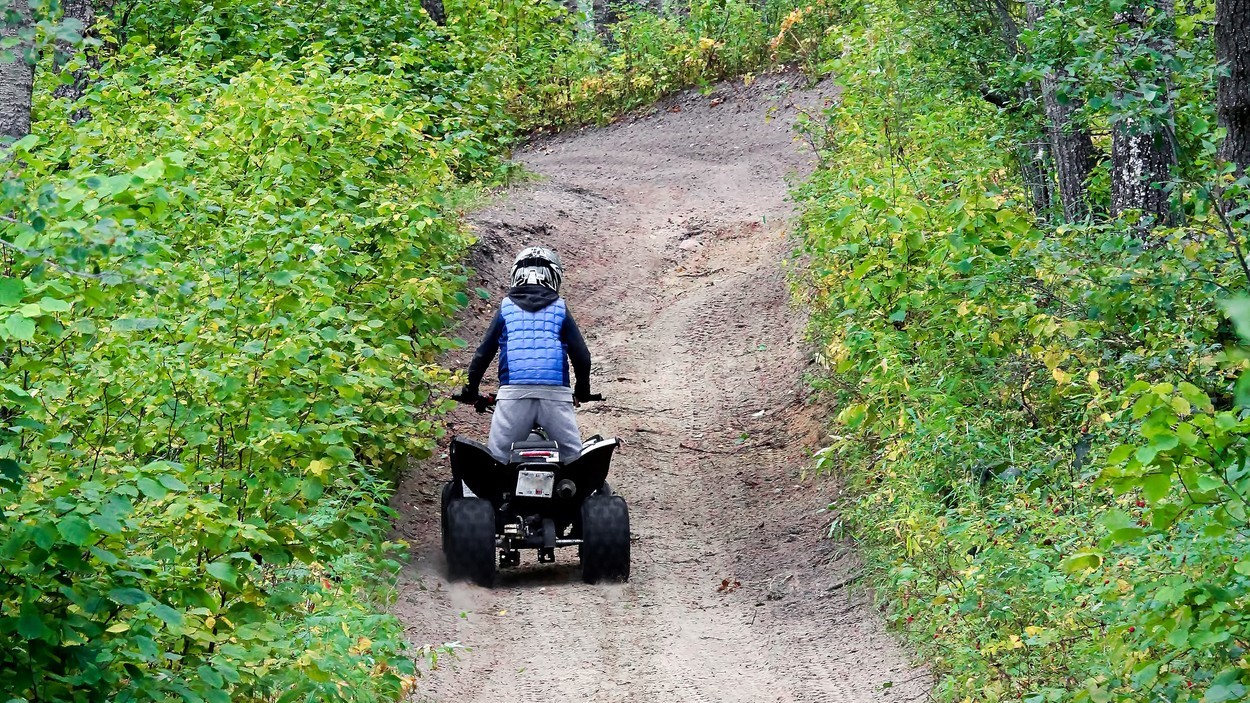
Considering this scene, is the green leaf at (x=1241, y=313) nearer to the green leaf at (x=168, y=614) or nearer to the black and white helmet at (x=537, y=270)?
the green leaf at (x=168, y=614)

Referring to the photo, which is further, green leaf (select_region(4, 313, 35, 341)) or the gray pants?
the gray pants

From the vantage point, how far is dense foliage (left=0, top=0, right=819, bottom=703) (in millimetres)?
4785

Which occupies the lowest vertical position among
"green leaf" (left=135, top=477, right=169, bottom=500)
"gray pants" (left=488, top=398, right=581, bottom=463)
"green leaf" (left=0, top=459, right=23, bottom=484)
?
"gray pants" (left=488, top=398, right=581, bottom=463)

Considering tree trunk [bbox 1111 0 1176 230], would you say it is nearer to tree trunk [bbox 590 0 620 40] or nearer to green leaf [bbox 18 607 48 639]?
green leaf [bbox 18 607 48 639]

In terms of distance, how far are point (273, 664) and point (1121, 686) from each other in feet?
12.0

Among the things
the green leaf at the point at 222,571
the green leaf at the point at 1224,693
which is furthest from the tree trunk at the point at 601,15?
the green leaf at the point at 1224,693

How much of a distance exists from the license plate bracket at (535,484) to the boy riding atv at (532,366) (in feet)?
0.84

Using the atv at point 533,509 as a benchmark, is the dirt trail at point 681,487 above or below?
below

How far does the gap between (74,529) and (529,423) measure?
4.89 metres

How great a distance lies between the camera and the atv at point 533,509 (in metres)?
8.91

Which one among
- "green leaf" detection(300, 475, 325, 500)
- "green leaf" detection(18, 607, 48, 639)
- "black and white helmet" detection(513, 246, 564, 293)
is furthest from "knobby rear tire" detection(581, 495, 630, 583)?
"green leaf" detection(18, 607, 48, 639)

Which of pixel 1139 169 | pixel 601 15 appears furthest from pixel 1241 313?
pixel 601 15

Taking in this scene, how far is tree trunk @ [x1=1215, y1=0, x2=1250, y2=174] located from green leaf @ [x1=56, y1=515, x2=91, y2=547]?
5.93 m

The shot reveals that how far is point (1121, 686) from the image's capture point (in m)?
5.50
